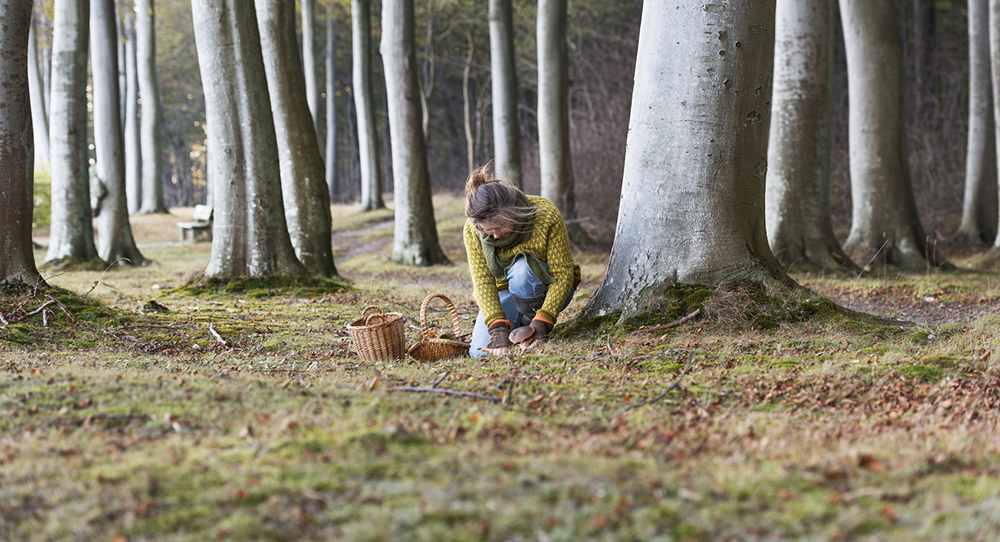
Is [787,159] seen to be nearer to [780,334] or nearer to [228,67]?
[780,334]

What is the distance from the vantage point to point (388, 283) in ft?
33.2

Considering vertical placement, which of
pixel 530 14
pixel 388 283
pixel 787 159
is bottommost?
pixel 388 283

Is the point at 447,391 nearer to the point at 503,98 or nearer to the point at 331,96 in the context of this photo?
the point at 503,98

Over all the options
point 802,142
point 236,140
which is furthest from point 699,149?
point 236,140

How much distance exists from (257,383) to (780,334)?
320cm

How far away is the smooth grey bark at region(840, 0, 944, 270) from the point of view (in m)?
10.1

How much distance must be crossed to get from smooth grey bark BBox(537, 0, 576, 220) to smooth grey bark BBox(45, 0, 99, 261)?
7.58m

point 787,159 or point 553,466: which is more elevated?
point 787,159

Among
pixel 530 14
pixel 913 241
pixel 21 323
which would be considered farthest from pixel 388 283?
pixel 530 14

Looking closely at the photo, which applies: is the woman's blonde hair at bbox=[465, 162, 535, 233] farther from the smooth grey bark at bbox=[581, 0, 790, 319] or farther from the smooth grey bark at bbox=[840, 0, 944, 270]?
the smooth grey bark at bbox=[840, 0, 944, 270]

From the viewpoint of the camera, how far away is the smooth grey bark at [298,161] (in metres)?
9.55

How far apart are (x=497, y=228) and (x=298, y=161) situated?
5.88 meters

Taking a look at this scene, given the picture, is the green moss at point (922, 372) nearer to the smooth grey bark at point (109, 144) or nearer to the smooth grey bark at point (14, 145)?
the smooth grey bark at point (14, 145)

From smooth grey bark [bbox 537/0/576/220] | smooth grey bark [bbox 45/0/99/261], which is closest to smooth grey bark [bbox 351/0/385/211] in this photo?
smooth grey bark [bbox 537/0/576/220]
